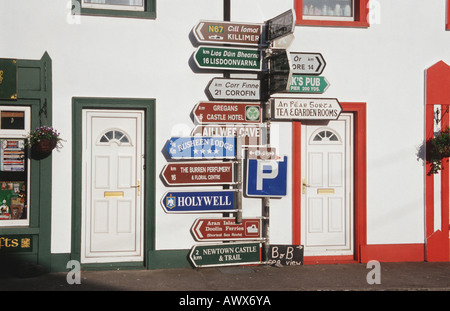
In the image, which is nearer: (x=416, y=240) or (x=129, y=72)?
(x=129, y=72)

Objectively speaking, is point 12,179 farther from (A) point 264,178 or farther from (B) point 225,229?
(A) point 264,178

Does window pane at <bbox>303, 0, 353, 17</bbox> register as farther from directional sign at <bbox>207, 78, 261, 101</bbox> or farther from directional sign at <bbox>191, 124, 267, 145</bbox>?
directional sign at <bbox>191, 124, 267, 145</bbox>

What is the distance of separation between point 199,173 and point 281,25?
2526 millimetres

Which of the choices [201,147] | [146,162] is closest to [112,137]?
[146,162]

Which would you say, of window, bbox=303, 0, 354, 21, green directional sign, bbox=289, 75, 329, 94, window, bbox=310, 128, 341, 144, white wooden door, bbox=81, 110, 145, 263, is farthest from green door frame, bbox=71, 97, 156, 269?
window, bbox=303, 0, 354, 21

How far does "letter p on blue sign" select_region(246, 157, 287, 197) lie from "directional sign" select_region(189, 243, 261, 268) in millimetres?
827

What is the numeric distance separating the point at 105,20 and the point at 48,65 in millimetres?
1081

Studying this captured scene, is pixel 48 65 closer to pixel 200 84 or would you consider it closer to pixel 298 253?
pixel 200 84

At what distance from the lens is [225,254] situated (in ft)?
27.5

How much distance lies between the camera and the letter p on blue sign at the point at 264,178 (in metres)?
8.56

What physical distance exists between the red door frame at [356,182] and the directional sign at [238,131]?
1.77ft

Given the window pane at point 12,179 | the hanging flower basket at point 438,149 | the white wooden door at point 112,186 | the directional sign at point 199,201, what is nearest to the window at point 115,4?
the white wooden door at point 112,186
